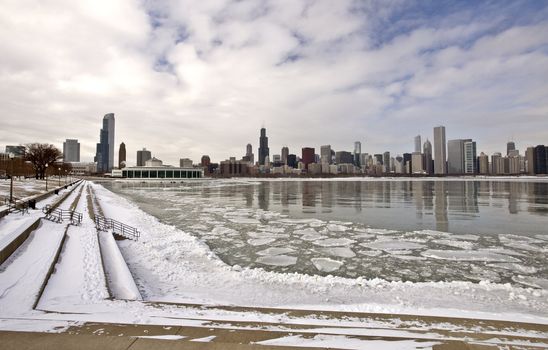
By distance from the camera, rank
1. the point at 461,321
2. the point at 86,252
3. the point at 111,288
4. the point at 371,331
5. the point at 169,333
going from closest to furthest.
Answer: the point at 169,333 → the point at 371,331 → the point at 461,321 → the point at 111,288 → the point at 86,252

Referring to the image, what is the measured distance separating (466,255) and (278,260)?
870 cm

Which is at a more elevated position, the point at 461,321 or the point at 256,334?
the point at 256,334

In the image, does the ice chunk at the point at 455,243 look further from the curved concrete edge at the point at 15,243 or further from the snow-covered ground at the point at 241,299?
the curved concrete edge at the point at 15,243

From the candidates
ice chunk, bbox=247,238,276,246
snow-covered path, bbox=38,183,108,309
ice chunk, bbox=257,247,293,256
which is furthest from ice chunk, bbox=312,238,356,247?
snow-covered path, bbox=38,183,108,309

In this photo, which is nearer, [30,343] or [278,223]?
[30,343]

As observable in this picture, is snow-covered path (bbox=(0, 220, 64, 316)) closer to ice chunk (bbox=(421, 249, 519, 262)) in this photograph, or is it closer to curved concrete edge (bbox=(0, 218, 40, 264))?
curved concrete edge (bbox=(0, 218, 40, 264))

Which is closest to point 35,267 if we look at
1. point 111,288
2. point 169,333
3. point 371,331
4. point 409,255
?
point 111,288

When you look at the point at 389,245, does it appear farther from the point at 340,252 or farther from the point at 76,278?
the point at 76,278

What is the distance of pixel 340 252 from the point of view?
48.6ft

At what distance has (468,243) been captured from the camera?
53.8ft

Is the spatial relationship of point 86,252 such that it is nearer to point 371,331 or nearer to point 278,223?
point 371,331

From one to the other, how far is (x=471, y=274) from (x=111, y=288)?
12502 mm

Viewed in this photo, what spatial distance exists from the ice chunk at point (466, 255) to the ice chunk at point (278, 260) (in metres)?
6.29

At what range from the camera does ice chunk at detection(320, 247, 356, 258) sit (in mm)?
14266
